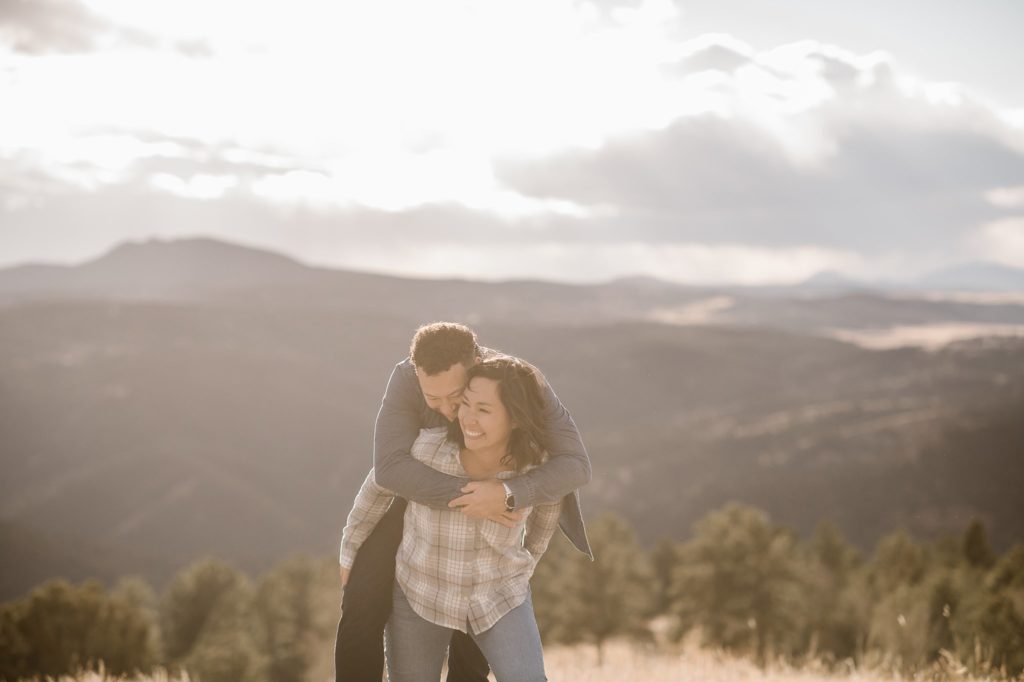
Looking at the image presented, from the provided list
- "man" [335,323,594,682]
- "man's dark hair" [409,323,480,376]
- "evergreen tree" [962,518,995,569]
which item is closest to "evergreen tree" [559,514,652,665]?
"evergreen tree" [962,518,995,569]

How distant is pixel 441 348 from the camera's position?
4527 millimetres

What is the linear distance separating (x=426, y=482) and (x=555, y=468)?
0.73 metres

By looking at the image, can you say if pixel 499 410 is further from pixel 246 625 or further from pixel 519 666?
pixel 246 625

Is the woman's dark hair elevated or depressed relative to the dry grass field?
elevated

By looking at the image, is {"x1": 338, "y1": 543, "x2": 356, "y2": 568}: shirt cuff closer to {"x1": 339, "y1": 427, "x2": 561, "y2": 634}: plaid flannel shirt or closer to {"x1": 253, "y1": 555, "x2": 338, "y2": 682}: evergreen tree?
{"x1": 339, "y1": 427, "x2": 561, "y2": 634}: plaid flannel shirt

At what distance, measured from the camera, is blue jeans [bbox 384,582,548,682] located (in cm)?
447

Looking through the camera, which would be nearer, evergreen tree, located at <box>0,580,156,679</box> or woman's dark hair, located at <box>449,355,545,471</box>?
woman's dark hair, located at <box>449,355,545,471</box>

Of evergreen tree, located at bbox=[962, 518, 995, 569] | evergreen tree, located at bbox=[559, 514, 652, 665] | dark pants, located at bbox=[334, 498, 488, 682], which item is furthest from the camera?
evergreen tree, located at bbox=[559, 514, 652, 665]

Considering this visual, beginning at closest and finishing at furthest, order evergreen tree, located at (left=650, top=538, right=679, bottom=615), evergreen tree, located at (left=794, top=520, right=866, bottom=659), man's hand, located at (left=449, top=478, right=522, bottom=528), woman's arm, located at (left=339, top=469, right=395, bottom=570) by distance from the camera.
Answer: man's hand, located at (left=449, top=478, right=522, bottom=528) < woman's arm, located at (left=339, top=469, right=395, bottom=570) < evergreen tree, located at (left=794, top=520, right=866, bottom=659) < evergreen tree, located at (left=650, top=538, right=679, bottom=615)

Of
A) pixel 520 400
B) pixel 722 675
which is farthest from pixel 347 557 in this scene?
pixel 722 675

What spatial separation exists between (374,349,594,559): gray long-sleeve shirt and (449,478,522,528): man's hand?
63 mm

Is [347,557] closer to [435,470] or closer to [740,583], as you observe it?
[435,470]

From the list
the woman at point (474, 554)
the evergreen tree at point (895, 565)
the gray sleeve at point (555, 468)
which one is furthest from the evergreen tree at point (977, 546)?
the woman at point (474, 554)

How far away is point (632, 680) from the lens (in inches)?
272
